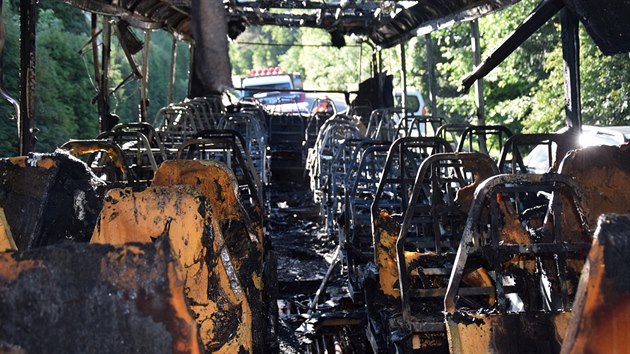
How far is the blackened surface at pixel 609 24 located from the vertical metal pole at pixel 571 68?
2.01 ft

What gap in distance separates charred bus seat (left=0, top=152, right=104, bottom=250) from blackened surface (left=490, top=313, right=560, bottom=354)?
242 centimetres

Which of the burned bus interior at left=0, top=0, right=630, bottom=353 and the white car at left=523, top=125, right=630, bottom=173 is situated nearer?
the burned bus interior at left=0, top=0, right=630, bottom=353

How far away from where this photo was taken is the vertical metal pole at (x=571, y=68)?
7.79 metres

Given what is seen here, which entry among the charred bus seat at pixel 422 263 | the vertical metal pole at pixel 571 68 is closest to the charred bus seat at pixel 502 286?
the charred bus seat at pixel 422 263

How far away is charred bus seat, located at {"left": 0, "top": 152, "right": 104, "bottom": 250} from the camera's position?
4297mm

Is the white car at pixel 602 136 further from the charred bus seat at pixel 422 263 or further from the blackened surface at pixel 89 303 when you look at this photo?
the blackened surface at pixel 89 303

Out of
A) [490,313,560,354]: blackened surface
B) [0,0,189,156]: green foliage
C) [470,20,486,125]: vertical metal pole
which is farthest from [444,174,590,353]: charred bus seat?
[0,0,189,156]: green foliage

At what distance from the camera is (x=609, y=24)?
696 centimetres

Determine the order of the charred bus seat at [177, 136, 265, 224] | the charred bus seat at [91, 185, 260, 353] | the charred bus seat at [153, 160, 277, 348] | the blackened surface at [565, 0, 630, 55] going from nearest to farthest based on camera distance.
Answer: the charred bus seat at [91, 185, 260, 353]
the charred bus seat at [153, 160, 277, 348]
the charred bus seat at [177, 136, 265, 224]
the blackened surface at [565, 0, 630, 55]

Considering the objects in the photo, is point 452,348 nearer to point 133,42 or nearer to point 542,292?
point 542,292

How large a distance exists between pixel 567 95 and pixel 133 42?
27.0ft

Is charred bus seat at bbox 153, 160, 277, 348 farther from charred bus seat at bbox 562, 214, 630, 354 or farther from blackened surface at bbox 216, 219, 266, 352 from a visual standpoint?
charred bus seat at bbox 562, 214, 630, 354

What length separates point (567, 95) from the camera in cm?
795

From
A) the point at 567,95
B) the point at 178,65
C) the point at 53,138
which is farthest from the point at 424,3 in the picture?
the point at 178,65
